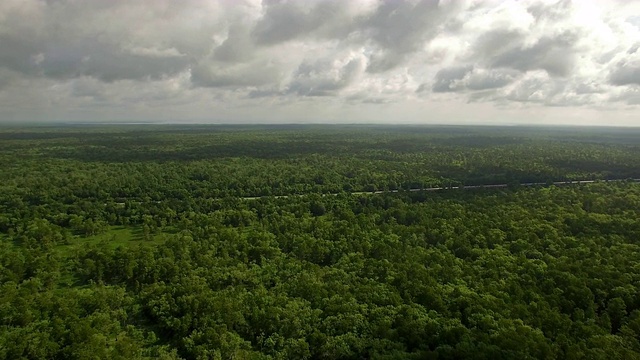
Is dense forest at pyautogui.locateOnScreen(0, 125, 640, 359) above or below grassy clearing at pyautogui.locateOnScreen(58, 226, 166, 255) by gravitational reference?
above

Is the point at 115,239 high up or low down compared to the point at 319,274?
down

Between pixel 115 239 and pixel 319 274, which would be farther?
pixel 115 239

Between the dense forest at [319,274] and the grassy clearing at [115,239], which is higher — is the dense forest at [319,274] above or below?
above

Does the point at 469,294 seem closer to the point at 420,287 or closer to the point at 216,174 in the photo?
the point at 420,287

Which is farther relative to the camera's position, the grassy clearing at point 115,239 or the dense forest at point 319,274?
the grassy clearing at point 115,239

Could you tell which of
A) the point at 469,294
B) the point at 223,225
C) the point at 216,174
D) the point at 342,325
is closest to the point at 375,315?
the point at 342,325

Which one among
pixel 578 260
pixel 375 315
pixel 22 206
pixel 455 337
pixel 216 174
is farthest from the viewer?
pixel 216 174

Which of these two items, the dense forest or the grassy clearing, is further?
the grassy clearing

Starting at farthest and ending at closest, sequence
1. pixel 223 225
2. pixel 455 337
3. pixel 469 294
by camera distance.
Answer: pixel 223 225 → pixel 469 294 → pixel 455 337
